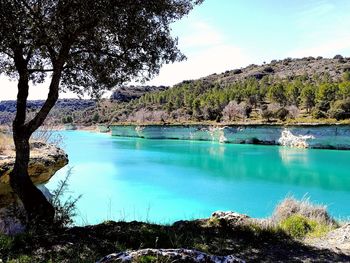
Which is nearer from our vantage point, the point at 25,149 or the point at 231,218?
the point at 25,149

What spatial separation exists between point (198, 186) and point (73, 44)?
17427 mm

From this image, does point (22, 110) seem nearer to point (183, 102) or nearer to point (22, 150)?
point (22, 150)

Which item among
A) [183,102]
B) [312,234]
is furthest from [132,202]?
[183,102]

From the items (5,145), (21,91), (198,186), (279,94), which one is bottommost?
(198,186)

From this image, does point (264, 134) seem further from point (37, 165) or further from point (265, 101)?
point (37, 165)

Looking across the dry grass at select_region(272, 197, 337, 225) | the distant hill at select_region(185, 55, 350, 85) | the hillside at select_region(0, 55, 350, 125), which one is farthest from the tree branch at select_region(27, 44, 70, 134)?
the distant hill at select_region(185, 55, 350, 85)

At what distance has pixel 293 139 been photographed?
53.1 metres

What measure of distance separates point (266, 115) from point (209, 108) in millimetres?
17223

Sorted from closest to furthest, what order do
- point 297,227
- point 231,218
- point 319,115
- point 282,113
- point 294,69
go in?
point 297,227 → point 231,218 → point 319,115 → point 282,113 → point 294,69

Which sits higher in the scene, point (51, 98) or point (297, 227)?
point (51, 98)

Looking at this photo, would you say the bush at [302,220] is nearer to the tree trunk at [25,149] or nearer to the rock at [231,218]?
the rock at [231,218]

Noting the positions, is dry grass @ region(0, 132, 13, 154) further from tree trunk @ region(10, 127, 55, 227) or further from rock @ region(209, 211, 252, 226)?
rock @ region(209, 211, 252, 226)

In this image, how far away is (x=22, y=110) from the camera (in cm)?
610

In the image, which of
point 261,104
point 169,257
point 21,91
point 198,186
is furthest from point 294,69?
point 169,257
